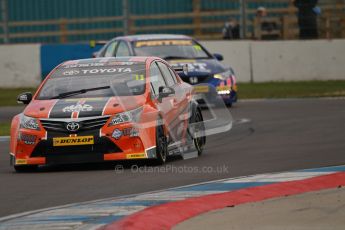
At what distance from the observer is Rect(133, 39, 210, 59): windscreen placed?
22094 mm

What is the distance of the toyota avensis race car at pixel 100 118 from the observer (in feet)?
39.1

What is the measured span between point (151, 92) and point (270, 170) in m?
1.87

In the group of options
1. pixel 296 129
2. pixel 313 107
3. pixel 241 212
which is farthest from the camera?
pixel 313 107

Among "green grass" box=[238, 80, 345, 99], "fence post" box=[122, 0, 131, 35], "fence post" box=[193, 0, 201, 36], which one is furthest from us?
"fence post" box=[193, 0, 201, 36]

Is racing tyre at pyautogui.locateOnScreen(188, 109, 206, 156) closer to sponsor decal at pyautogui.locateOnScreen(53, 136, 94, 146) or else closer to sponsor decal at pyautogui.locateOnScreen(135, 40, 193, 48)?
sponsor decal at pyautogui.locateOnScreen(53, 136, 94, 146)

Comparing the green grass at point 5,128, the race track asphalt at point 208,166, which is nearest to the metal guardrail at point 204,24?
the green grass at point 5,128

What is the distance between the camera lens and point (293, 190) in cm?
979

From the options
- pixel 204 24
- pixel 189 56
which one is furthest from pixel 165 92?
pixel 204 24

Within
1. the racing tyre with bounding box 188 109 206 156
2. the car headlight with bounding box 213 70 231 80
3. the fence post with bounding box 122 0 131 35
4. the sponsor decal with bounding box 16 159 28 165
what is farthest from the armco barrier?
the sponsor decal with bounding box 16 159 28 165

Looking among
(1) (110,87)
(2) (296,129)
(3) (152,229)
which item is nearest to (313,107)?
(2) (296,129)

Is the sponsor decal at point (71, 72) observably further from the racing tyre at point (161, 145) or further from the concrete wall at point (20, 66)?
the concrete wall at point (20, 66)

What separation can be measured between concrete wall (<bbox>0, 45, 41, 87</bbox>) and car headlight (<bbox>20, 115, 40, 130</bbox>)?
53.2 feet

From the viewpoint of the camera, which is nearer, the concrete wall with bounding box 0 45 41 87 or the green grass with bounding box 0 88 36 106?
the green grass with bounding box 0 88 36 106

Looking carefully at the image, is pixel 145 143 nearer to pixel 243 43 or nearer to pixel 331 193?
pixel 331 193
